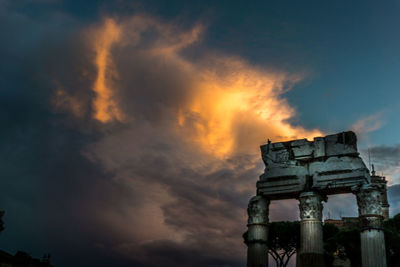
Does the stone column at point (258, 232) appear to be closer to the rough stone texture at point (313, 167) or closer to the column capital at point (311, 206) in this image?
the rough stone texture at point (313, 167)

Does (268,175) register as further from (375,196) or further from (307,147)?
(375,196)

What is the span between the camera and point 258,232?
21.2 metres

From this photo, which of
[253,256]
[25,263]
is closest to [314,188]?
[253,256]

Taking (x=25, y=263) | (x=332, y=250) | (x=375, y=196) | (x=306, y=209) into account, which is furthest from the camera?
(x=332, y=250)

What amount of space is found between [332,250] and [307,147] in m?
19.9

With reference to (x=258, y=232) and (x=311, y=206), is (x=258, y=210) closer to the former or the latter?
(x=258, y=232)

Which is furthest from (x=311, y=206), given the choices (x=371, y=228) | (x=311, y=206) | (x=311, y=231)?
(x=371, y=228)

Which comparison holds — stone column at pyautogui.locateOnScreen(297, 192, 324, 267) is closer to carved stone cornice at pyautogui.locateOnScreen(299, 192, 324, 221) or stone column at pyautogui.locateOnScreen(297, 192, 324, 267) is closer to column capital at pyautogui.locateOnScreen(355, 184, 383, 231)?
carved stone cornice at pyautogui.locateOnScreen(299, 192, 324, 221)

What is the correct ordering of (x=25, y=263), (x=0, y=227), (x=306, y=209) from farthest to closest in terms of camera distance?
(x=306, y=209)
(x=25, y=263)
(x=0, y=227)

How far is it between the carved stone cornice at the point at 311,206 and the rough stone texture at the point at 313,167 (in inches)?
17.5

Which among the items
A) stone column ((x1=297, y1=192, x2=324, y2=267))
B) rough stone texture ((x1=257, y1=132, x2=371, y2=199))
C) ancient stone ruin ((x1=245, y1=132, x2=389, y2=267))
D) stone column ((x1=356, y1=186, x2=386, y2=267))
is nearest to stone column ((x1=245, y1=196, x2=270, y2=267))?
ancient stone ruin ((x1=245, y1=132, x2=389, y2=267))

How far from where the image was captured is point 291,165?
21.5 m

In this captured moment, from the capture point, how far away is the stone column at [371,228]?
1745cm

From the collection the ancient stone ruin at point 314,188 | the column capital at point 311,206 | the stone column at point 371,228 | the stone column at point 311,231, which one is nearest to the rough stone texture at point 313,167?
the ancient stone ruin at point 314,188
